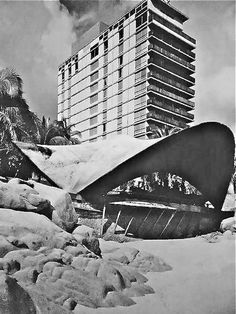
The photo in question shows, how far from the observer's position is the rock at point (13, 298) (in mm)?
3291

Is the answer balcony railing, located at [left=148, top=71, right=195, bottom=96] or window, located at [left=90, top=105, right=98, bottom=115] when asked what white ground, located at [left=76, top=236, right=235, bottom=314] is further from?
balcony railing, located at [left=148, top=71, right=195, bottom=96]

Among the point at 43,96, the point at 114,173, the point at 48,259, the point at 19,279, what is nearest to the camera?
the point at 19,279

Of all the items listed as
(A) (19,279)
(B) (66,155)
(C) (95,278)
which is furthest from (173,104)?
(A) (19,279)

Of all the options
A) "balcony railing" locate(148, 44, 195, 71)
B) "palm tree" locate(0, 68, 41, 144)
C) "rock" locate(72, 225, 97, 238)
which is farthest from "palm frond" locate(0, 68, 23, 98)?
"balcony railing" locate(148, 44, 195, 71)

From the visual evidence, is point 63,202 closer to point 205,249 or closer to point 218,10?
point 205,249

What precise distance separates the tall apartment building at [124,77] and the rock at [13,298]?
6.14 feet

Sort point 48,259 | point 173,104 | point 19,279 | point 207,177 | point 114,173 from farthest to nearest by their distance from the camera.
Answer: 1. point 207,177
2. point 173,104
3. point 114,173
4. point 48,259
5. point 19,279

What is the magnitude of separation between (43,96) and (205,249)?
278cm

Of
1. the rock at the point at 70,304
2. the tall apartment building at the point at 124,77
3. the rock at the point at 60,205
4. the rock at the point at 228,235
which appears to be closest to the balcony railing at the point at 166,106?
the tall apartment building at the point at 124,77

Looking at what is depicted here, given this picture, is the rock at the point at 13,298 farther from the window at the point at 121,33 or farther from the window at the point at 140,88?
the window at the point at 121,33

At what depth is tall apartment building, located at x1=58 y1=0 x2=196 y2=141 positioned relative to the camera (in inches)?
187

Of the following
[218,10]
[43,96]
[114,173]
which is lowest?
[114,173]

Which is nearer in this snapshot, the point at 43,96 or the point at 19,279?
the point at 19,279

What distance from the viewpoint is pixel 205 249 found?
5.39 m
